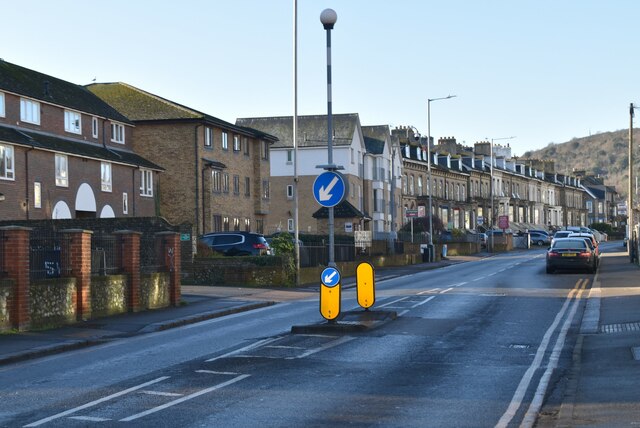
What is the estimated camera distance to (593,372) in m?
Result: 12.8

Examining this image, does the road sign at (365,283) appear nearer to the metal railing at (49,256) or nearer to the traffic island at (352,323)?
the traffic island at (352,323)

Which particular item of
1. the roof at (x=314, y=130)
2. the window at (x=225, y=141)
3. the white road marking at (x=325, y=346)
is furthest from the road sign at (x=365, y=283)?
the roof at (x=314, y=130)

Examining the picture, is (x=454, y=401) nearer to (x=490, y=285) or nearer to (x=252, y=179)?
(x=490, y=285)

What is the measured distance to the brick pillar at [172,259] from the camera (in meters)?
26.6

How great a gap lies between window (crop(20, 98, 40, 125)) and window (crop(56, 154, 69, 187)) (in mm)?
→ 2112

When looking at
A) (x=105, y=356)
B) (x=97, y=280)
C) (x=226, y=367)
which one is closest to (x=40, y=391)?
(x=226, y=367)

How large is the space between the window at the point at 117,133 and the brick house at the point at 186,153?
1939 mm

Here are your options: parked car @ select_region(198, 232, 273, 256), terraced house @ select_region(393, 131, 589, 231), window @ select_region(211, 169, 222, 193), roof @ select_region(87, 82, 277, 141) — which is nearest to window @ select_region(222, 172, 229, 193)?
window @ select_region(211, 169, 222, 193)

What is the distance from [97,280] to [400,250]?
128ft

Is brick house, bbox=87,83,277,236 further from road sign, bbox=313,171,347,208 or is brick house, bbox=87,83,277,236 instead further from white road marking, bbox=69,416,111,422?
white road marking, bbox=69,416,111,422

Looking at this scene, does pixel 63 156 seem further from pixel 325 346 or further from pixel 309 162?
→ pixel 325 346

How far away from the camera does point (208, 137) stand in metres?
58.2

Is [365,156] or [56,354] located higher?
[365,156]

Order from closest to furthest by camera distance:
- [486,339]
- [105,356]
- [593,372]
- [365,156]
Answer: [593,372]
[105,356]
[486,339]
[365,156]
